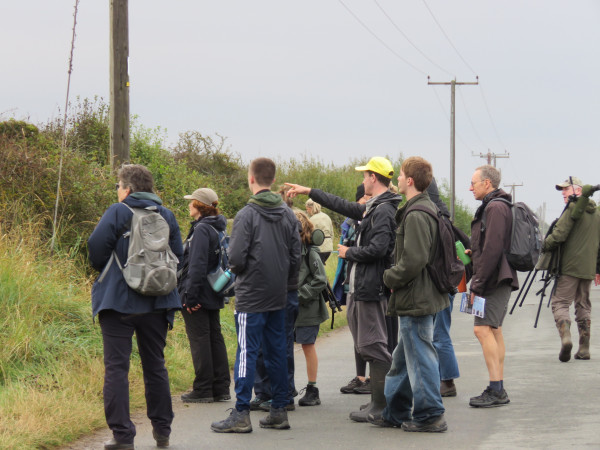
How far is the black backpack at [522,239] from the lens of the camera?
795 cm

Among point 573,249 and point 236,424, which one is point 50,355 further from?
point 573,249

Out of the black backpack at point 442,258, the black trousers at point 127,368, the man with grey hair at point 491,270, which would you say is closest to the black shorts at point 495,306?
the man with grey hair at point 491,270

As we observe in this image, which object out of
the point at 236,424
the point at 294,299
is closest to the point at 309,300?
the point at 294,299

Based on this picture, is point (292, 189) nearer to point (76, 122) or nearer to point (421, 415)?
point (421, 415)

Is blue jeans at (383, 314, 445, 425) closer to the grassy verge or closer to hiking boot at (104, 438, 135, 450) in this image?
hiking boot at (104, 438, 135, 450)

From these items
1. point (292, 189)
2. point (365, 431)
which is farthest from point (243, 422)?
point (292, 189)

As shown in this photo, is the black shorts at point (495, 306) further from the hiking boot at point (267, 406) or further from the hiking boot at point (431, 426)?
the hiking boot at point (267, 406)

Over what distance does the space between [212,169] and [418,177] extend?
79.8 feet

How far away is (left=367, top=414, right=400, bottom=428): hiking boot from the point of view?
7.34 m

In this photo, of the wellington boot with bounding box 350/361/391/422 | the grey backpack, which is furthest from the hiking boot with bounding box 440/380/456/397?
the grey backpack

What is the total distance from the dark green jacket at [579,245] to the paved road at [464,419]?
3.57 ft

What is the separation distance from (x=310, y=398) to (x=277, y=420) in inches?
44.7

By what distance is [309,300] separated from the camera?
851 centimetres

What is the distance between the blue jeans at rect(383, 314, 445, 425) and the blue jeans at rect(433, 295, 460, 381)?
1.41m
